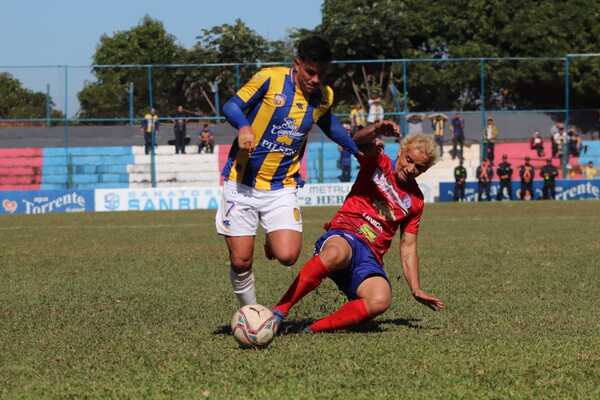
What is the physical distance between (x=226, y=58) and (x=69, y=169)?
7275 millimetres

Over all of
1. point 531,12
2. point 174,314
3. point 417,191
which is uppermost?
point 531,12

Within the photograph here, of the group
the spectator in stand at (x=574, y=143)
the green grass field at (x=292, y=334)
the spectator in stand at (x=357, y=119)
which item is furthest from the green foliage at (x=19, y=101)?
the green grass field at (x=292, y=334)

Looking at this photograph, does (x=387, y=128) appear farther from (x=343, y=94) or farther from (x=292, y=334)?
(x=343, y=94)

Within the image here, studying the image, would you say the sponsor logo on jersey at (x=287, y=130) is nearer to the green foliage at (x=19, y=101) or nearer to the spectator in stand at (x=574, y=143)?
the green foliage at (x=19, y=101)

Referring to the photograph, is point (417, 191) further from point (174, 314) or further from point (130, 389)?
point (130, 389)

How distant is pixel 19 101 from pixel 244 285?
30.0 metres

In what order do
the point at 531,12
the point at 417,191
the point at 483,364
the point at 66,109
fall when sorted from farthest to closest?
1. the point at 531,12
2. the point at 66,109
3. the point at 417,191
4. the point at 483,364

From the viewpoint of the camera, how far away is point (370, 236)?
724 cm

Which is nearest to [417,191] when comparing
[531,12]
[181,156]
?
[181,156]

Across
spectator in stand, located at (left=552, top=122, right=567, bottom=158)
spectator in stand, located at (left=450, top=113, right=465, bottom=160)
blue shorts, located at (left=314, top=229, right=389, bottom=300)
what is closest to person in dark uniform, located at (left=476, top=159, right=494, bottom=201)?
spectator in stand, located at (left=450, top=113, right=465, bottom=160)

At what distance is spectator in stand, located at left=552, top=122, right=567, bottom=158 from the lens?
3638 cm

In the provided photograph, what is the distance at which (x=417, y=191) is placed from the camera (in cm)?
732

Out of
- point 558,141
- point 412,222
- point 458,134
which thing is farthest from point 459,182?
point 412,222

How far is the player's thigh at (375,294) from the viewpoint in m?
6.89
